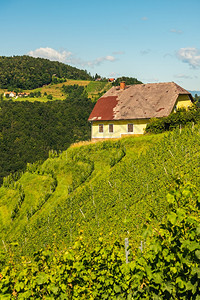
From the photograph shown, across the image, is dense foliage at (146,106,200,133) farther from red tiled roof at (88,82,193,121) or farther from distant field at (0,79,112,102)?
distant field at (0,79,112,102)

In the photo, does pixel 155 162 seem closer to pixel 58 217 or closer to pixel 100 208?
pixel 100 208

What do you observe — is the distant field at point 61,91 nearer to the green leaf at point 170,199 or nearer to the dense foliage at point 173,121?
the dense foliage at point 173,121

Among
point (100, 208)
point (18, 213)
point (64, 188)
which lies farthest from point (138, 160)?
point (18, 213)

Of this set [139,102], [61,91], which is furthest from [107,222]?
[61,91]

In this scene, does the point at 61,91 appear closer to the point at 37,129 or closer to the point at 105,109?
the point at 37,129

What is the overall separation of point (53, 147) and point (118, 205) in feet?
237

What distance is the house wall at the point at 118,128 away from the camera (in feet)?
122

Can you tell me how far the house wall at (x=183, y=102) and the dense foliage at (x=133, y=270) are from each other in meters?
30.6

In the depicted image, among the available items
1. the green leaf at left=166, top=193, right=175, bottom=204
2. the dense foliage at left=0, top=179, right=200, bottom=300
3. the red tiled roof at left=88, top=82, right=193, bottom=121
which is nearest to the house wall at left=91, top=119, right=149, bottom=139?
the red tiled roof at left=88, top=82, right=193, bottom=121

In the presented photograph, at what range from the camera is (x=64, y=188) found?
32.7 m

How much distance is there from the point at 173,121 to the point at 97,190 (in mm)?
10318

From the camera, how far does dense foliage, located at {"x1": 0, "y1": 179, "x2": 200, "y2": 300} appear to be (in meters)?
6.49

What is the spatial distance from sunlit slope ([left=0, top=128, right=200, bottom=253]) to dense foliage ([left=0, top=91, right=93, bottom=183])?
157 feet

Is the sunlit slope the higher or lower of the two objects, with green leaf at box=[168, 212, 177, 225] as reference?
lower
